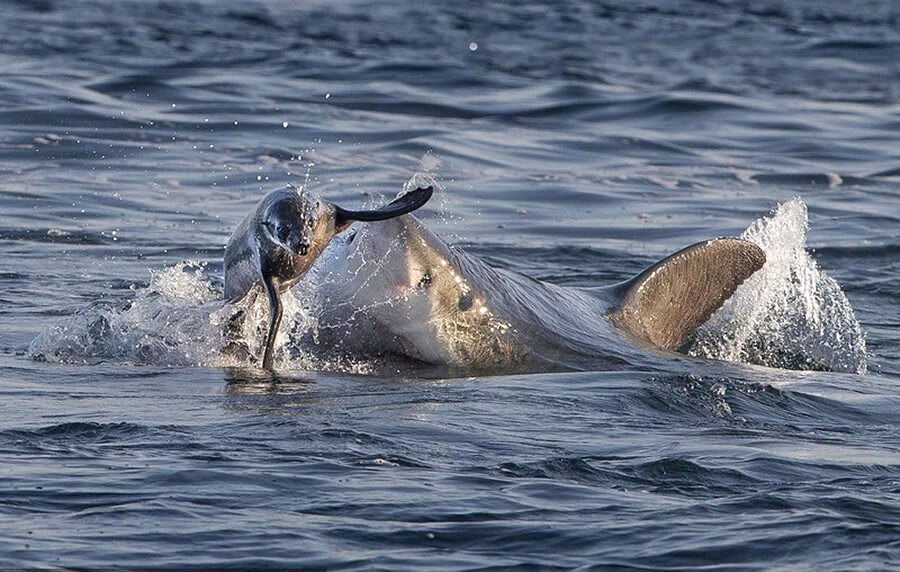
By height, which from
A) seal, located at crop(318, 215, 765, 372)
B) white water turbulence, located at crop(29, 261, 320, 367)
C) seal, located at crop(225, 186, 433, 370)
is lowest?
white water turbulence, located at crop(29, 261, 320, 367)

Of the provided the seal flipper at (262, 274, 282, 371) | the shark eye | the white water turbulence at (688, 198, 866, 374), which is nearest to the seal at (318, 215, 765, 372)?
the shark eye

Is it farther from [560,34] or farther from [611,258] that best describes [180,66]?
[611,258]

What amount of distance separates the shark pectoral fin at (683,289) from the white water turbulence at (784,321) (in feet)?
0.78

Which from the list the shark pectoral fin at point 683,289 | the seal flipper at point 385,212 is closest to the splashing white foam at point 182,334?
the seal flipper at point 385,212

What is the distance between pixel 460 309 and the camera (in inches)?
318

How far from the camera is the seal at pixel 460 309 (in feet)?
25.9

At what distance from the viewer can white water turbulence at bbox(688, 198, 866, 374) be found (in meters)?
9.70

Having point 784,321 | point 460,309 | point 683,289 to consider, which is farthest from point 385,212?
point 784,321

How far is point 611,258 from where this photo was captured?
13469mm

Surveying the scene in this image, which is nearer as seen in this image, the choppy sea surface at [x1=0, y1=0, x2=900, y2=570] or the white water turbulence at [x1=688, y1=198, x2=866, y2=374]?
the choppy sea surface at [x1=0, y1=0, x2=900, y2=570]

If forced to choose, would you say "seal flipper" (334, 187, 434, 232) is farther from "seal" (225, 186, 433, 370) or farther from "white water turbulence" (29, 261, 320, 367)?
"white water turbulence" (29, 261, 320, 367)

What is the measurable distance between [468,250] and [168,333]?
203 inches

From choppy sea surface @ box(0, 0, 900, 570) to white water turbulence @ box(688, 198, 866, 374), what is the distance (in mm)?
23

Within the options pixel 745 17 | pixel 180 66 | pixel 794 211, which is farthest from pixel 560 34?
pixel 794 211
